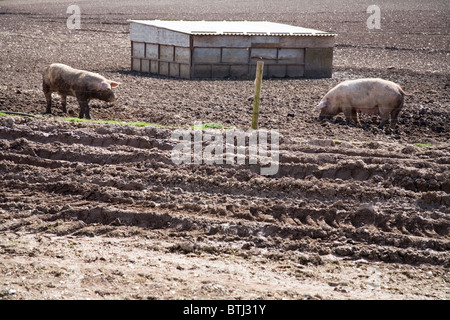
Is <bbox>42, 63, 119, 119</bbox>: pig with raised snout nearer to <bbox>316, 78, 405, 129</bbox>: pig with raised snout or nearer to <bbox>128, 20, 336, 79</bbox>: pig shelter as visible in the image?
<bbox>316, 78, 405, 129</bbox>: pig with raised snout

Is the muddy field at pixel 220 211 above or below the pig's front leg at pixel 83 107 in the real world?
below

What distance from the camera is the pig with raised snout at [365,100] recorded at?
13375 millimetres

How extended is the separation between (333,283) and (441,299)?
1.13 m

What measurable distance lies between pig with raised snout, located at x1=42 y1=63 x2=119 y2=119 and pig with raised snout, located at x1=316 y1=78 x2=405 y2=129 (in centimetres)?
517

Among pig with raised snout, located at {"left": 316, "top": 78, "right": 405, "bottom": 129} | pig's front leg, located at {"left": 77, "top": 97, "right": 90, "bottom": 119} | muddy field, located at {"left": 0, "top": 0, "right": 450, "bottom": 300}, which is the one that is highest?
pig with raised snout, located at {"left": 316, "top": 78, "right": 405, "bottom": 129}

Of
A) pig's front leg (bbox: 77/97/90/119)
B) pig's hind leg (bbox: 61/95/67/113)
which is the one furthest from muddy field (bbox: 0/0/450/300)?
pig's front leg (bbox: 77/97/90/119)

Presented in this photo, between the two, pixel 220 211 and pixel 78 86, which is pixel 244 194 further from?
pixel 78 86

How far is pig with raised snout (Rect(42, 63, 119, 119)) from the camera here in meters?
13.4

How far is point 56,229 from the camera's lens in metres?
7.62

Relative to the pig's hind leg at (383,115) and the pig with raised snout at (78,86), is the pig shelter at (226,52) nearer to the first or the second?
the pig with raised snout at (78,86)

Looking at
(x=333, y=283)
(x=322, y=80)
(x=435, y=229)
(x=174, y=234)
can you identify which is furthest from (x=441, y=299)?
(x=322, y=80)

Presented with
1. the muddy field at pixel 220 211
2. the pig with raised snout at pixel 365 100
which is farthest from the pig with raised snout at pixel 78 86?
the pig with raised snout at pixel 365 100

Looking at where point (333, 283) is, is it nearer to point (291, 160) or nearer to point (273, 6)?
point (291, 160)

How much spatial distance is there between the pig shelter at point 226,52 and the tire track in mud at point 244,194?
1121 cm
